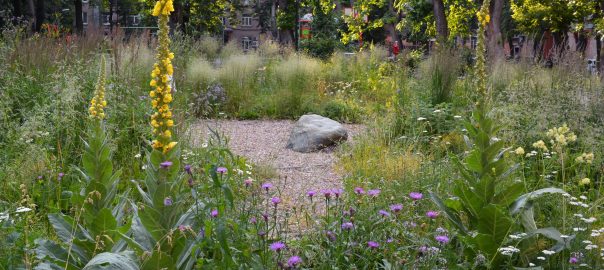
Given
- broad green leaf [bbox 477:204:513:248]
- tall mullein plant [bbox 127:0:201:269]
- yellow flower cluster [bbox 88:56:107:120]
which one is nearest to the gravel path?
broad green leaf [bbox 477:204:513:248]

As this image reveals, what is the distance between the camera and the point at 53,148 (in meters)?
5.75

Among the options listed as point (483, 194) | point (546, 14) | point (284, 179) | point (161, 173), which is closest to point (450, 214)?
point (483, 194)

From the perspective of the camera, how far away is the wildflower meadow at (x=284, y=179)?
2982 millimetres

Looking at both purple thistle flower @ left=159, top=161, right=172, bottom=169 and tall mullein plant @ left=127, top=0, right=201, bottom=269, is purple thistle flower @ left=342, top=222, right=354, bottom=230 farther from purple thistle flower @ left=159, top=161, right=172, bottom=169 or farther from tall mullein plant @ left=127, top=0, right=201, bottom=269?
purple thistle flower @ left=159, top=161, right=172, bottom=169

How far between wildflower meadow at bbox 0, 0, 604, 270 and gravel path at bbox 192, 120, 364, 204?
0.50ft

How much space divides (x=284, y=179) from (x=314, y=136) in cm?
200

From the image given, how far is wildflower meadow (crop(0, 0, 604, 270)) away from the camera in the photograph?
117 inches

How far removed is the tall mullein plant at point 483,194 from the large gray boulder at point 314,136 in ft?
17.4

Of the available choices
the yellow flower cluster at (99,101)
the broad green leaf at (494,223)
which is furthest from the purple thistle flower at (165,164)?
the broad green leaf at (494,223)

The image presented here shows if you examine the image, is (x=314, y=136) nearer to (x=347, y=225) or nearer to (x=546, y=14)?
(x=347, y=225)

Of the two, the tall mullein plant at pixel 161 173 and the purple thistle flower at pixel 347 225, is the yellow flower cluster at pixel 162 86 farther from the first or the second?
the purple thistle flower at pixel 347 225

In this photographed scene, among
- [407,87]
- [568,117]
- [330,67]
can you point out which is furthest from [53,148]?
[330,67]

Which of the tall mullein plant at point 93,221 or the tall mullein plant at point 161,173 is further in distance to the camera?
the tall mullein plant at point 93,221

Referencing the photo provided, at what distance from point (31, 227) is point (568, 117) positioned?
529cm
